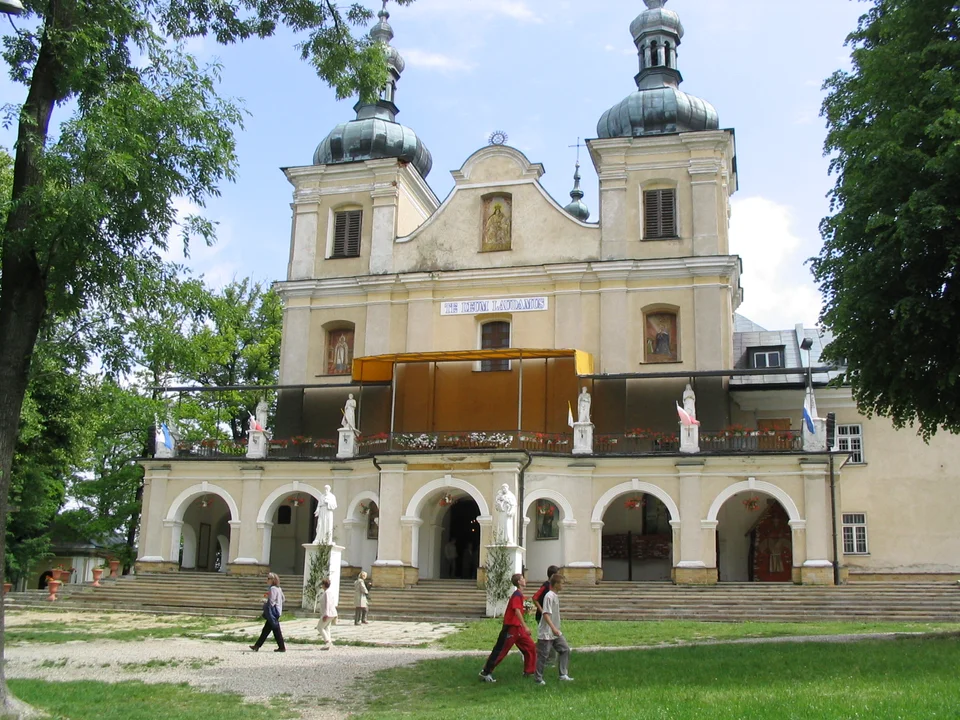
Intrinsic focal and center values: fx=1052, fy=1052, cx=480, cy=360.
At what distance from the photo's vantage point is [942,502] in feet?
108

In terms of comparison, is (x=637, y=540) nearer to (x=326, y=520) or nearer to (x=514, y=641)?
(x=326, y=520)

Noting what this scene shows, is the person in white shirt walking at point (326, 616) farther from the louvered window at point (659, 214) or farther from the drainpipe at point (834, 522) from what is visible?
the louvered window at point (659, 214)

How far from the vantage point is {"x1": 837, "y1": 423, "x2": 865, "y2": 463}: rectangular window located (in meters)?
33.9

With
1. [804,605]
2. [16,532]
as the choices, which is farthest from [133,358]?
[16,532]

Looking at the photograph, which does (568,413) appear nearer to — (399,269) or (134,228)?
(399,269)

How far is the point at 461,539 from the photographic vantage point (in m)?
33.0

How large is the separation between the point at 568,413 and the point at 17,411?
21.2 m

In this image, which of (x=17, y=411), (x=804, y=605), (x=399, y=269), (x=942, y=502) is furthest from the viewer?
(x=399, y=269)

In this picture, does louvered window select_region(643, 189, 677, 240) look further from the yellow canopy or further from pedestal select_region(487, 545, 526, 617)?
pedestal select_region(487, 545, 526, 617)

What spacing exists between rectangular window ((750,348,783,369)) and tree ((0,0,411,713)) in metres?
26.9

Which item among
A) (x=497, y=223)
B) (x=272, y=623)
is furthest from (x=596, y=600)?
(x=497, y=223)

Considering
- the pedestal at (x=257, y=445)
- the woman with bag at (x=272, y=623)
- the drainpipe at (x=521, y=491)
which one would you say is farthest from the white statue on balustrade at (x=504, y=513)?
the pedestal at (x=257, y=445)

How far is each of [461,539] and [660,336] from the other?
888cm

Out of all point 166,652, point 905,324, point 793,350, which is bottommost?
point 166,652
